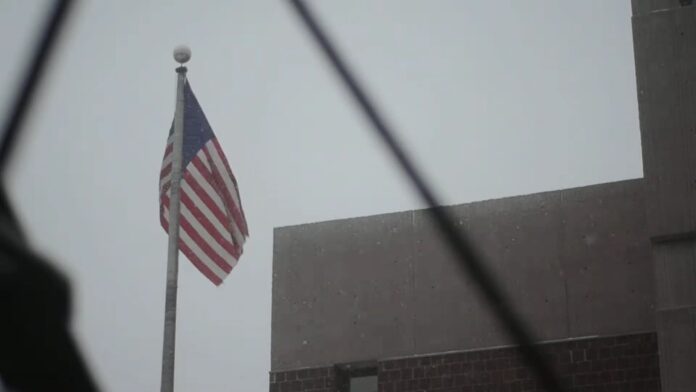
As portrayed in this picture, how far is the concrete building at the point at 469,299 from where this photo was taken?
1655 cm

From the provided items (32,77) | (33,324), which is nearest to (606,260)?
(32,77)

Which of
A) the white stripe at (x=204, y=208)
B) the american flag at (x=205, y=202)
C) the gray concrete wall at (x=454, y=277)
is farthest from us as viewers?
the gray concrete wall at (x=454, y=277)

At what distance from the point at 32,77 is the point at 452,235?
1.93 ft

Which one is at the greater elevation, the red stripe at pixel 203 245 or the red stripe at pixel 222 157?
the red stripe at pixel 222 157

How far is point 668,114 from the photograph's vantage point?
1314 cm

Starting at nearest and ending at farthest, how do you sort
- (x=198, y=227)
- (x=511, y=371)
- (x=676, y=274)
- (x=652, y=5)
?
(x=676, y=274), (x=652, y=5), (x=198, y=227), (x=511, y=371)

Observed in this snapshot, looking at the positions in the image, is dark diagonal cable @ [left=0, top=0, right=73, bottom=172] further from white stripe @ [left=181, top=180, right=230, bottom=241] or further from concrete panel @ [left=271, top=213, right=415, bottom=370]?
concrete panel @ [left=271, top=213, right=415, bottom=370]

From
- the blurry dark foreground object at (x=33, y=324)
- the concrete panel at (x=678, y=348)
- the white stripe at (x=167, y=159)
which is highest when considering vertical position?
the white stripe at (x=167, y=159)

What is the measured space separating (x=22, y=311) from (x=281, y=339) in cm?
1745

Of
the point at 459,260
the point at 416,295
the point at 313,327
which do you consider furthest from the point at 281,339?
the point at 459,260

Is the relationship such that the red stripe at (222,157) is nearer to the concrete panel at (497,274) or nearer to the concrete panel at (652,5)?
the concrete panel at (497,274)

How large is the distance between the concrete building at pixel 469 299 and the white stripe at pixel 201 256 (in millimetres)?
3245

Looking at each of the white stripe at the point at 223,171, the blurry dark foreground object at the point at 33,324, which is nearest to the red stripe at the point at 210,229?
the white stripe at the point at 223,171

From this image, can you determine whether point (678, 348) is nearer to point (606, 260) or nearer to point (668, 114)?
point (668, 114)
